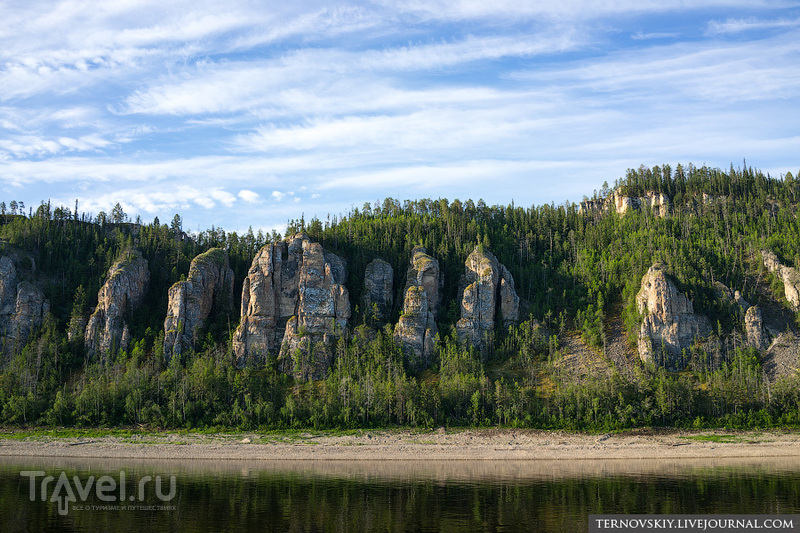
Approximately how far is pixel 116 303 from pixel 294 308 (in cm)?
4270

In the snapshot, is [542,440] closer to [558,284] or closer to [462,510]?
[462,510]

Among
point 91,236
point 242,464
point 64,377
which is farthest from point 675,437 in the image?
point 91,236

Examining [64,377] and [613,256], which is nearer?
[64,377]

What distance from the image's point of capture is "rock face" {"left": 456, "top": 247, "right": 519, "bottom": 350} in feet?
483

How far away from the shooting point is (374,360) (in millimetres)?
133875

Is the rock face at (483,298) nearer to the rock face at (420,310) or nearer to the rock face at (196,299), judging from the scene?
the rock face at (420,310)

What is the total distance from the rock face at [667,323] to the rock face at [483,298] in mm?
31017

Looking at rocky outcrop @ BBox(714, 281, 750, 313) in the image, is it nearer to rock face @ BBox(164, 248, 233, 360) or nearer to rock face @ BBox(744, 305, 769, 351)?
rock face @ BBox(744, 305, 769, 351)

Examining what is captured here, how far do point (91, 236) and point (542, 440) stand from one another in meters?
148

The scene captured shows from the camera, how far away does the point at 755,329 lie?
134625mm

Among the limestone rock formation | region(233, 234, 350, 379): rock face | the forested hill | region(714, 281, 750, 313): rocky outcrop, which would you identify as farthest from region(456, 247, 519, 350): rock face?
the limestone rock formation

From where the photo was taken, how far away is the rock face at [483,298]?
147 meters

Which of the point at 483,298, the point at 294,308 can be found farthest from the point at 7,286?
the point at 483,298

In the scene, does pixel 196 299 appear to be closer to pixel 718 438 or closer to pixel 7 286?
pixel 7 286
